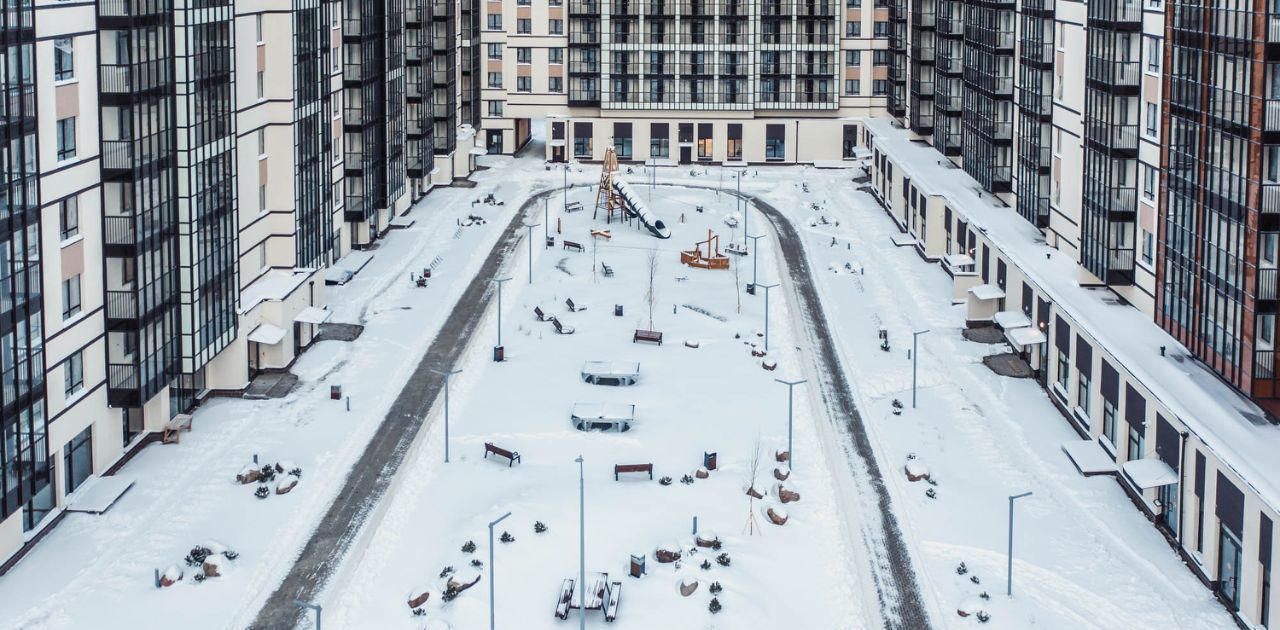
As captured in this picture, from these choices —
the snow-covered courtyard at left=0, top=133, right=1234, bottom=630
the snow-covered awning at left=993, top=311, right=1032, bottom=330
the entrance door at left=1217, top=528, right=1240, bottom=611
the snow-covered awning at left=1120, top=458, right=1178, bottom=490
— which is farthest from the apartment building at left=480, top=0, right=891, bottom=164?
the entrance door at left=1217, top=528, right=1240, bottom=611

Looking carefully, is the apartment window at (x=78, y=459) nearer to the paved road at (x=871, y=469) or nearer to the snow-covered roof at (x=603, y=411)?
the snow-covered roof at (x=603, y=411)

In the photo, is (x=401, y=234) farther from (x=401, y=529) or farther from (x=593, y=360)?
(x=401, y=529)

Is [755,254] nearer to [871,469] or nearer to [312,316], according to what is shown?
[312,316]

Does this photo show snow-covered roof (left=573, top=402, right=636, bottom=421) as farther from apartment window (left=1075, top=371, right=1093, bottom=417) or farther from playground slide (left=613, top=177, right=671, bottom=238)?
playground slide (left=613, top=177, right=671, bottom=238)

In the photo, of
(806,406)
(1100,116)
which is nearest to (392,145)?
(806,406)

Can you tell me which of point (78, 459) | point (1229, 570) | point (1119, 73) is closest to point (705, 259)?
point (1119, 73)
